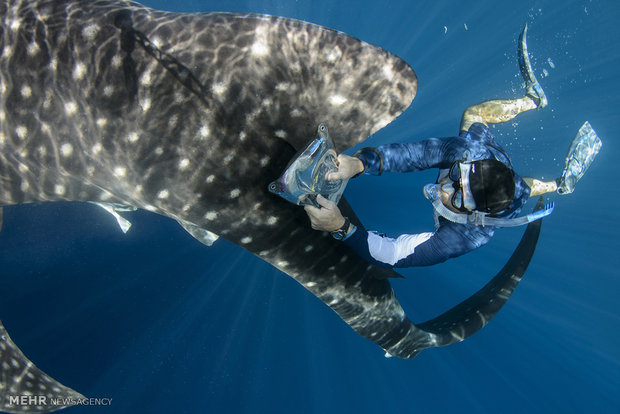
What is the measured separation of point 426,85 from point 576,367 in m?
27.5

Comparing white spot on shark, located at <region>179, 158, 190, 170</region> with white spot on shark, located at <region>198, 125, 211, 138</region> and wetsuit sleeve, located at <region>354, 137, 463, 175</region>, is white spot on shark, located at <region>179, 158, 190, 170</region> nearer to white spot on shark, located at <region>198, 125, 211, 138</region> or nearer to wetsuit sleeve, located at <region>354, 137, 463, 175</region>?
white spot on shark, located at <region>198, 125, 211, 138</region>

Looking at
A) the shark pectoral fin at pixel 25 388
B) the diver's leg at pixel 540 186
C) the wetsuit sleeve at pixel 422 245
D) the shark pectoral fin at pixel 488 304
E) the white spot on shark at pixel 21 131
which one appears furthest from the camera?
the diver's leg at pixel 540 186

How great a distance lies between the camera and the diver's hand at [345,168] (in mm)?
2457

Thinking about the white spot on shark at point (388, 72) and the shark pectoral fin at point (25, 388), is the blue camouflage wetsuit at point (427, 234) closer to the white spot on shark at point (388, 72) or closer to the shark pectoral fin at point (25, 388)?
the white spot on shark at point (388, 72)

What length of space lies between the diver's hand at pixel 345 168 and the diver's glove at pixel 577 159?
16.7ft

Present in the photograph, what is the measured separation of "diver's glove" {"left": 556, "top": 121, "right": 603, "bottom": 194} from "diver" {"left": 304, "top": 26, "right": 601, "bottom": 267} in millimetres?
3584

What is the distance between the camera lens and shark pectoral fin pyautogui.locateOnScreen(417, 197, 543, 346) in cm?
385

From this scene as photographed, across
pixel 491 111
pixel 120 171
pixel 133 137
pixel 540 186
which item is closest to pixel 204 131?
pixel 133 137

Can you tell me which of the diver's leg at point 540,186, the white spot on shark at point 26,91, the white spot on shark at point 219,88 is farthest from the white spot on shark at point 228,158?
the diver's leg at point 540,186

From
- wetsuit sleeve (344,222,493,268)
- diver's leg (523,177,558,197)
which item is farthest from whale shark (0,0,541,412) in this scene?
diver's leg (523,177,558,197)

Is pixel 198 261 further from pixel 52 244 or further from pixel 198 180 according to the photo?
pixel 198 180

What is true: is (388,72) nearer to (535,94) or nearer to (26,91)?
(26,91)

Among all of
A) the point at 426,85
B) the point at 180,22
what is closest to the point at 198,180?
the point at 180,22

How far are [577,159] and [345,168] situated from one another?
5.93 meters
